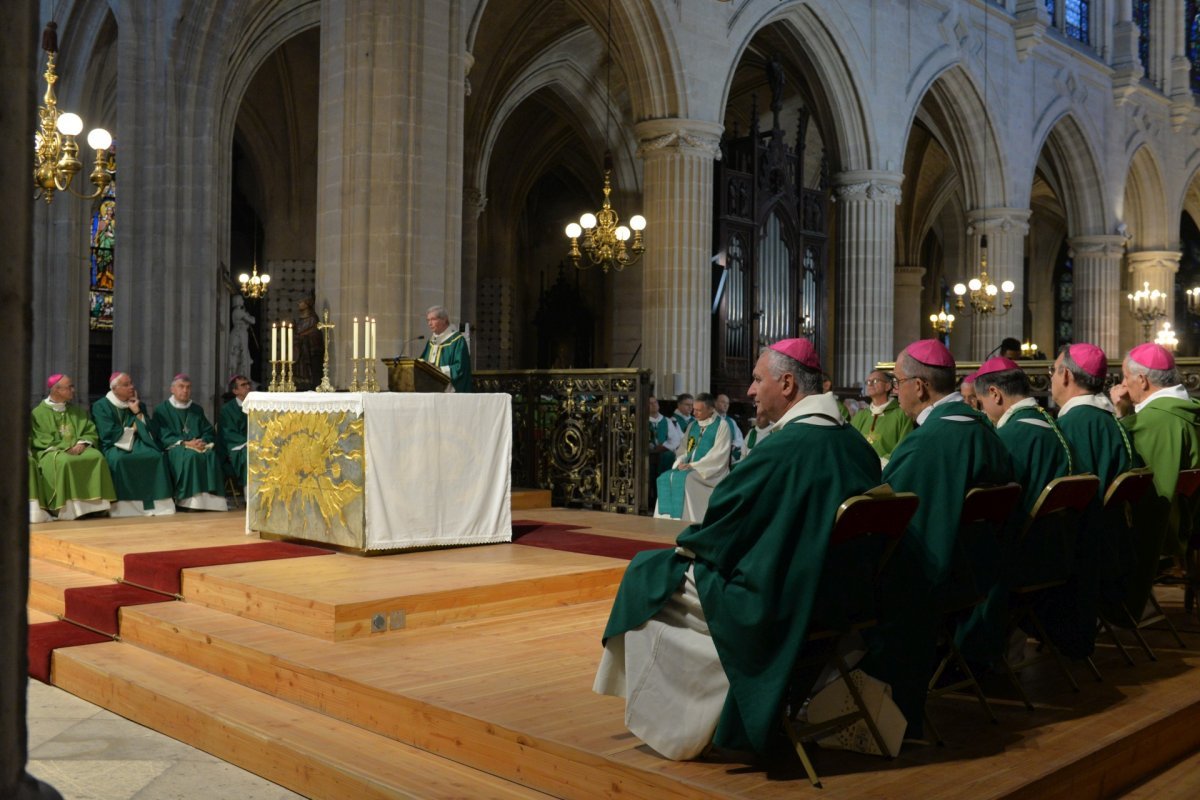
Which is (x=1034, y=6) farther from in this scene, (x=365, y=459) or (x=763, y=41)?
(x=365, y=459)

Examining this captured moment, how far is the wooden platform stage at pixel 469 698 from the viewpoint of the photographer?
313cm

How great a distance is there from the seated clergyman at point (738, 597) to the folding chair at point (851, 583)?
0.23ft

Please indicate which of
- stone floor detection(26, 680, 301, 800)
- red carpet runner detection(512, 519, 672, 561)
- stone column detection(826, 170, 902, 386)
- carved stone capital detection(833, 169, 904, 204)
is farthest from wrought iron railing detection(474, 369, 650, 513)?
carved stone capital detection(833, 169, 904, 204)

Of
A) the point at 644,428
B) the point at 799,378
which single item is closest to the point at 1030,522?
the point at 799,378

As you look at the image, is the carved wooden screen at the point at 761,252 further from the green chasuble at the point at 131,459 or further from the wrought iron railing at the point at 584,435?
the green chasuble at the point at 131,459

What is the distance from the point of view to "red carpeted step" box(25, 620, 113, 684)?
17.1 ft

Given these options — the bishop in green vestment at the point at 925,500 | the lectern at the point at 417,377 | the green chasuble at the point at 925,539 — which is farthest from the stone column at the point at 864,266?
the green chasuble at the point at 925,539

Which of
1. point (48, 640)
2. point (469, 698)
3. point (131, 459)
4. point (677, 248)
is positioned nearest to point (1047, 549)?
point (469, 698)

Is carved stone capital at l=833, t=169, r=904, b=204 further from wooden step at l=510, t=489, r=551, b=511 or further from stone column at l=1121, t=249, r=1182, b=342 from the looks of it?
stone column at l=1121, t=249, r=1182, b=342

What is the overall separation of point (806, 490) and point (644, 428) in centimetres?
584

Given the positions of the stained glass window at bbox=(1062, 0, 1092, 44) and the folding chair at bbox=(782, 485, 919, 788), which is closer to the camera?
the folding chair at bbox=(782, 485, 919, 788)

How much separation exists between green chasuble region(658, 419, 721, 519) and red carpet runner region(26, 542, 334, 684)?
3.94 metres

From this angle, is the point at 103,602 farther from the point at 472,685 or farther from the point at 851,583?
the point at 851,583

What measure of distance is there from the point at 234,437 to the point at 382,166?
9.74ft
